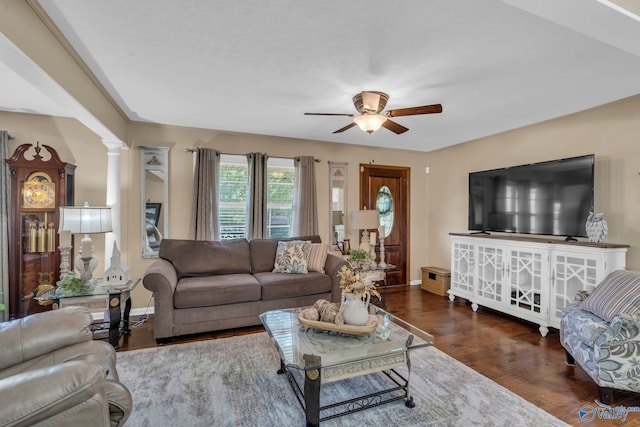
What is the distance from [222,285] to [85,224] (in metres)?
1.44

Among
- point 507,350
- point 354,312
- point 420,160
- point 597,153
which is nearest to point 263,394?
point 354,312

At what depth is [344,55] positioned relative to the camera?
222 cm

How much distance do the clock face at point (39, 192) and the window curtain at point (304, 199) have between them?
2.89 meters

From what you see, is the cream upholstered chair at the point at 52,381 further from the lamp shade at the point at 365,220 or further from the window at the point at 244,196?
the lamp shade at the point at 365,220

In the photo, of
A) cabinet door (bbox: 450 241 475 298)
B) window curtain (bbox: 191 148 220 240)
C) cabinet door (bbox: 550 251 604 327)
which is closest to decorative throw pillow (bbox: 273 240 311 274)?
window curtain (bbox: 191 148 220 240)

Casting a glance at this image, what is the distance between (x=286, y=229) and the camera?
4.79 meters

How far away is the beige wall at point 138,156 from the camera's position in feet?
11.8

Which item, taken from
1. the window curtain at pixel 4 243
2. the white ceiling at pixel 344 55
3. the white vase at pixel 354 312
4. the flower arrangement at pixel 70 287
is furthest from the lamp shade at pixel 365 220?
the window curtain at pixel 4 243

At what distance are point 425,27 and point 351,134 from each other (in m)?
2.62

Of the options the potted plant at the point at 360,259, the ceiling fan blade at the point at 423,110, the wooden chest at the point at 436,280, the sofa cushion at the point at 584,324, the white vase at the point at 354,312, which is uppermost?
the ceiling fan blade at the point at 423,110

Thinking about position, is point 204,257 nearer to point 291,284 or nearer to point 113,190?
point 291,284

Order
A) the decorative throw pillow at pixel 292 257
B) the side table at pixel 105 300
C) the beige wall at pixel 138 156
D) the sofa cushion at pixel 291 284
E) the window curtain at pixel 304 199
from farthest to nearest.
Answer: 1. the window curtain at pixel 304 199
2. the decorative throw pillow at pixel 292 257
3. the beige wall at pixel 138 156
4. the sofa cushion at pixel 291 284
5. the side table at pixel 105 300

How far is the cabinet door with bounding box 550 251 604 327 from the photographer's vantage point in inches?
117

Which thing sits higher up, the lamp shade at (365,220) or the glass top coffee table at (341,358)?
the lamp shade at (365,220)
